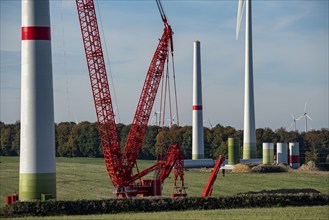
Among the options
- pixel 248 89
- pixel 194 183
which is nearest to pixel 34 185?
pixel 194 183

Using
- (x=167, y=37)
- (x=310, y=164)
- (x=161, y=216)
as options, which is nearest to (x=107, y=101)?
(x=167, y=37)

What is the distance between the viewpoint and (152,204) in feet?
159

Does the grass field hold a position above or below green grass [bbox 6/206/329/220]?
above

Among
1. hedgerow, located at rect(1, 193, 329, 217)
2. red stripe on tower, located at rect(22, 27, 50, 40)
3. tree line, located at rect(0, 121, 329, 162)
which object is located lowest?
hedgerow, located at rect(1, 193, 329, 217)

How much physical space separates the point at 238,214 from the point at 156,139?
328ft

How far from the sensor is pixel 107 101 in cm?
6575

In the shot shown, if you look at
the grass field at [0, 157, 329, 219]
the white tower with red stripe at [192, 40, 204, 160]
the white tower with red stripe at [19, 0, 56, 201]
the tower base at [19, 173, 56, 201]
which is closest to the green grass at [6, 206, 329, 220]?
the tower base at [19, 173, 56, 201]

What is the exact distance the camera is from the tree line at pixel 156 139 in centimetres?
14425

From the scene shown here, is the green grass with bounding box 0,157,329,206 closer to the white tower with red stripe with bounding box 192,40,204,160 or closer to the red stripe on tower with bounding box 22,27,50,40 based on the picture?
the red stripe on tower with bounding box 22,27,50,40

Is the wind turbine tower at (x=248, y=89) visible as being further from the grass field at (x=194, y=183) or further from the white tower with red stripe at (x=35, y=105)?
the white tower with red stripe at (x=35, y=105)

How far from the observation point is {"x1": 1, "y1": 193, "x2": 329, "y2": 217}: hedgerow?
4581cm

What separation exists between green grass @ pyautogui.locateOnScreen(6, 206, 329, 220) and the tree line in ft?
303

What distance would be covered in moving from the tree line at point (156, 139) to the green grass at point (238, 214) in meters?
92.3

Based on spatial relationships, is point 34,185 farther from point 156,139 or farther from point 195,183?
point 156,139
